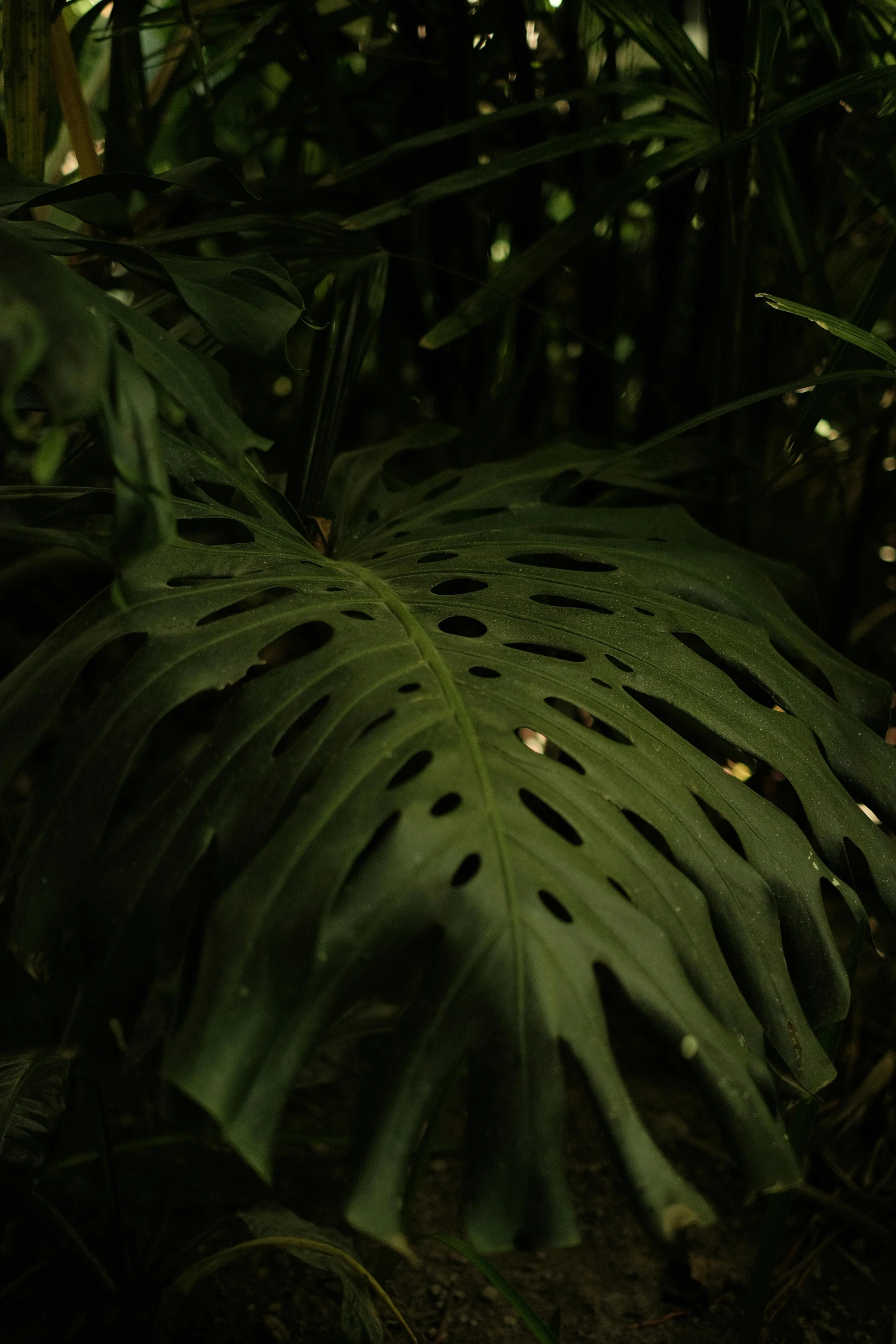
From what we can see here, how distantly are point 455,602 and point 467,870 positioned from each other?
23 cm

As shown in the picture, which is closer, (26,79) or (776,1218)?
(776,1218)

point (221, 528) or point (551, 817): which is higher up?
point (221, 528)

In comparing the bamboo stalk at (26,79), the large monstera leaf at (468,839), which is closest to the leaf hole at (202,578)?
the large monstera leaf at (468,839)

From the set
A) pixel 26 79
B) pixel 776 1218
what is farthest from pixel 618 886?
pixel 26 79

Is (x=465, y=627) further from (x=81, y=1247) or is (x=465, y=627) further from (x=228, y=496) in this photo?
(x=81, y=1247)

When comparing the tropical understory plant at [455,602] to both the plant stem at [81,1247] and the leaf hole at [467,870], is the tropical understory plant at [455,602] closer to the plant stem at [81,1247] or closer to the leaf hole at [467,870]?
the leaf hole at [467,870]

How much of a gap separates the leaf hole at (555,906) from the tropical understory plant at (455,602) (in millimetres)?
11

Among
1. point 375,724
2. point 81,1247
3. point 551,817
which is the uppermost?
point 375,724

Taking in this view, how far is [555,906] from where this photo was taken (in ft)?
1.75

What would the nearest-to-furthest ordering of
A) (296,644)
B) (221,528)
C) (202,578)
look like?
(202,578), (221,528), (296,644)

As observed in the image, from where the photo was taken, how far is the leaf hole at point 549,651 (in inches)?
25.0

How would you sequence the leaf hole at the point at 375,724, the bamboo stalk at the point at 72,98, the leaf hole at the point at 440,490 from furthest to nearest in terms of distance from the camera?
the leaf hole at the point at 440,490
the bamboo stalk at the point at 72,98
the leaf hole at the point at 375,724

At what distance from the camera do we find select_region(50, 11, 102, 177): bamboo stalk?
0.86 m

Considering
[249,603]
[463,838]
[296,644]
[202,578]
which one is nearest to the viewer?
[463,838]
